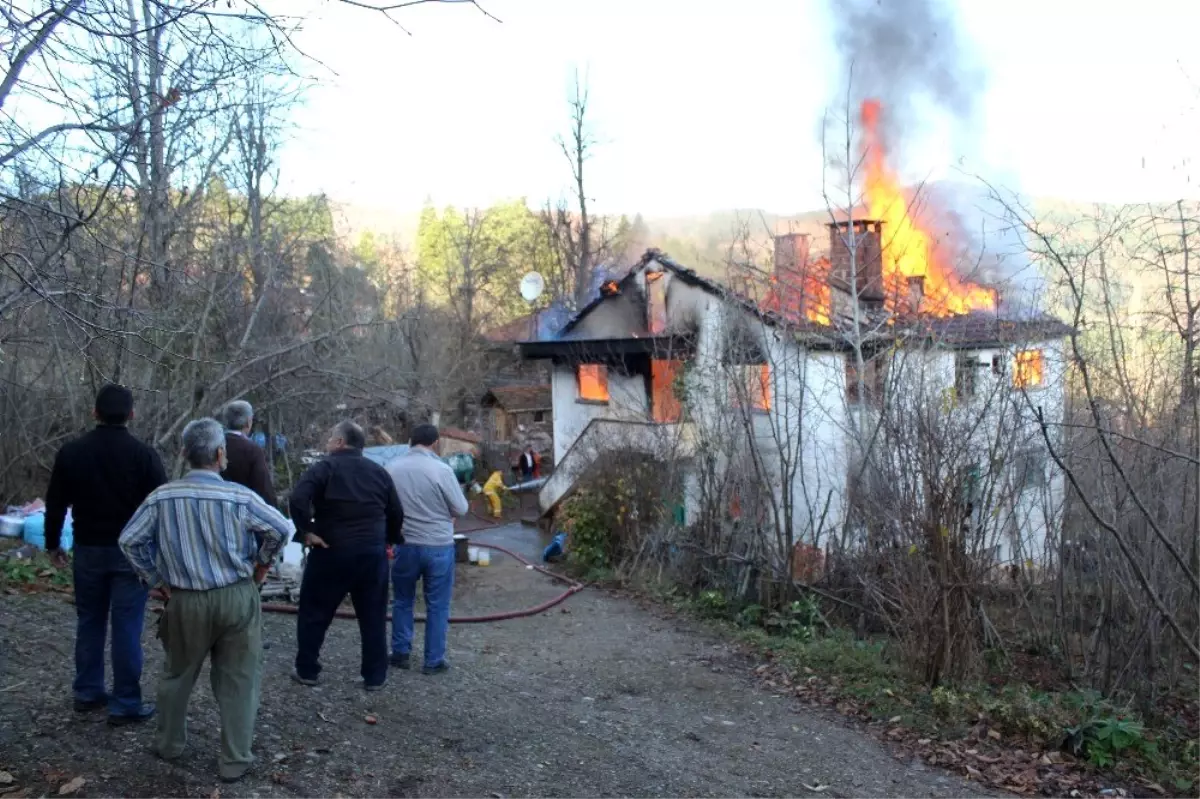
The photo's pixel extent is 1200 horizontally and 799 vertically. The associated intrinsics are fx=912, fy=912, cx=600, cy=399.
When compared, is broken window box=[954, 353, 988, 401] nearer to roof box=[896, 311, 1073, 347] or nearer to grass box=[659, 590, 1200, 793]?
roof box=[896, 311, 1073, 347]

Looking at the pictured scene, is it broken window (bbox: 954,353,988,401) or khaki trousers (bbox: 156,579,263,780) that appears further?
broken window (bbox: 954,353,988,401)

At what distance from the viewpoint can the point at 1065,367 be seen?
9758 mm

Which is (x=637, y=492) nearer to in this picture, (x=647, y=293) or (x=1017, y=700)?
(x=1017, y=700)

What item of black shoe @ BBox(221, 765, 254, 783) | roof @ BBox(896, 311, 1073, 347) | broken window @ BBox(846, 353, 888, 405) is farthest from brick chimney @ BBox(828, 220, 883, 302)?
black shoe @ BBox(221, 765, 254, 783)

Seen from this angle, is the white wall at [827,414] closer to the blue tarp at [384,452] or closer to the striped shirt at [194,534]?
the striped shirt at [194,534]

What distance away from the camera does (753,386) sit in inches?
468

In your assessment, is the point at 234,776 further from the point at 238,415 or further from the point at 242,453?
the point at 238,415

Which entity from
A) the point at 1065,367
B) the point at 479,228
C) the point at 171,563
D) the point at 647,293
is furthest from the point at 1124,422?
the point at 479,228

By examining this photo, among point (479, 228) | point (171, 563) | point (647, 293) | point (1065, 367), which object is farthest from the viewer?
point (479, 228)

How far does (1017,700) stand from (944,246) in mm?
19585

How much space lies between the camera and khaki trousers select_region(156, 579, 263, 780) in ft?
13.7

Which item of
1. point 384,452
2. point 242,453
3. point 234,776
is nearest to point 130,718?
point 234,776

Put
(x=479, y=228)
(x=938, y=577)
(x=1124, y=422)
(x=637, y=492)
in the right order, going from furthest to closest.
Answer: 1. (x=479, y=228)
2. (x=637, y=492)
3. (x=1124, y=422)
4. (x=938, y=577)

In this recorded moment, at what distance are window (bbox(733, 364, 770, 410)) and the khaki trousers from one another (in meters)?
7.86
